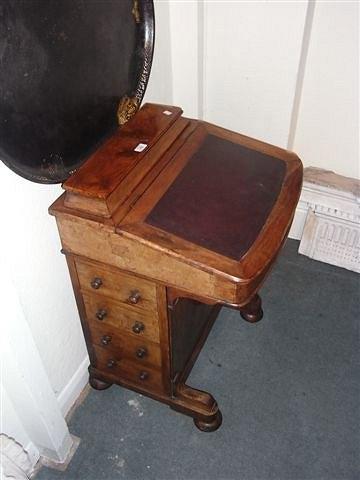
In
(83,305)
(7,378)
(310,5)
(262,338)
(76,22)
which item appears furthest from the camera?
(262,338)

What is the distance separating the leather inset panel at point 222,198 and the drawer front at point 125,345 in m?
0.46

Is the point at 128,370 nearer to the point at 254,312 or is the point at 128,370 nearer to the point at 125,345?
the point at 125,345

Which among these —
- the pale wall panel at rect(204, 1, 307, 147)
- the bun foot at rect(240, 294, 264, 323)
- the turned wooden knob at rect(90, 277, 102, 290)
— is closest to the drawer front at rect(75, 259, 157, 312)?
the turned wooden knob at rect(90, 277, 102, 290)

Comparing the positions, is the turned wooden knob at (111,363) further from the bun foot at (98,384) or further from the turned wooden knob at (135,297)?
the turned wooden knob at (135,297)

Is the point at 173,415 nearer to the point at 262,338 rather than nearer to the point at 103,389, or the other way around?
the point at 103,389

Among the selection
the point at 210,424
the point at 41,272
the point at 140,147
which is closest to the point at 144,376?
the point at 210,424

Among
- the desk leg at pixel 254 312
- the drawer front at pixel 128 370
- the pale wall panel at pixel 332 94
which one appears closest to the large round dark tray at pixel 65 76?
the drawer front at pixel 128 370

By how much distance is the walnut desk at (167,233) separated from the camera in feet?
3.97

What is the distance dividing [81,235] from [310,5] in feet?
4.00

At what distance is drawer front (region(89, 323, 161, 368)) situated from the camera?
1553 mm

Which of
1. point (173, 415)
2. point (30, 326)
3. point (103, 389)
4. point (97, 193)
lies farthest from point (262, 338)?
point (97, 193)

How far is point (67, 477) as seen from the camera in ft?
5.33

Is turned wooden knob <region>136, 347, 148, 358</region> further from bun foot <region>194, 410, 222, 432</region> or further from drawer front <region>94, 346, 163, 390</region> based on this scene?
bun foot <region>194, 410, 222, 432</region>

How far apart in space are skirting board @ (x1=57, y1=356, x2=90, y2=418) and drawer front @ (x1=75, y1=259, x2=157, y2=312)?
484 millimetres
